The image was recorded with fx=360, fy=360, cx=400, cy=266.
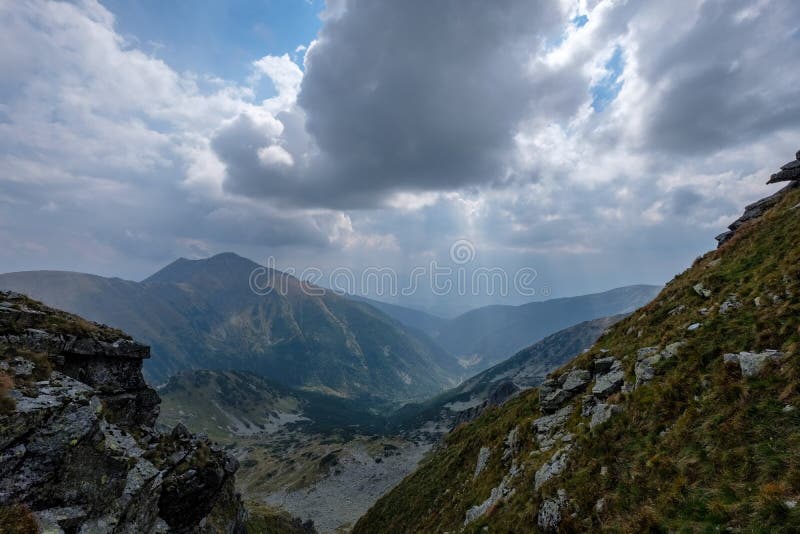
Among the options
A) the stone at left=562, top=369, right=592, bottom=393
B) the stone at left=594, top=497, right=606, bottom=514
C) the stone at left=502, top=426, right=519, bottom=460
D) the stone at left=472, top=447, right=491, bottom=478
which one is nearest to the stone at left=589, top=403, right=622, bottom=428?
the stone at left=594, top=497, right=606, bottom=514

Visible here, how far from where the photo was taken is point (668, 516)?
11.8m

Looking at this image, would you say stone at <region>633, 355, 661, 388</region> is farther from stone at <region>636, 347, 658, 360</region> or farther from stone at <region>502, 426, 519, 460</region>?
stone at <region>502, 426, 519, 460</region>

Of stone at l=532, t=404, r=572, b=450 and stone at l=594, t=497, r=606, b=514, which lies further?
stone at l=532, t=404, r=572, b=450

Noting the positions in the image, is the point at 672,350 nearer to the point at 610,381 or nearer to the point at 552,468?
the point at 610,381

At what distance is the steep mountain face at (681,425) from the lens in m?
11.2

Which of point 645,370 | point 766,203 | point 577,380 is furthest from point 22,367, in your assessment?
point 766,203

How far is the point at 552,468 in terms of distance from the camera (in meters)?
19.9

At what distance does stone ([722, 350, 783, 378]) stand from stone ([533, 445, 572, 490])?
30.3ft

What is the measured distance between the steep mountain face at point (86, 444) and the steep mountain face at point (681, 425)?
20581 millimetres

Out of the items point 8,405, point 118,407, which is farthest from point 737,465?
point 118,407

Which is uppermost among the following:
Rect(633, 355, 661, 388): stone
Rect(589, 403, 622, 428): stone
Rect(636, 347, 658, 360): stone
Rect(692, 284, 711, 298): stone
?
Rect(692, 284, 711, 298): stone

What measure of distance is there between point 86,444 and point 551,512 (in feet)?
80.5

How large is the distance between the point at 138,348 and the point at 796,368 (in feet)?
141

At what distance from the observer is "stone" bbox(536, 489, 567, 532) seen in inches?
635
